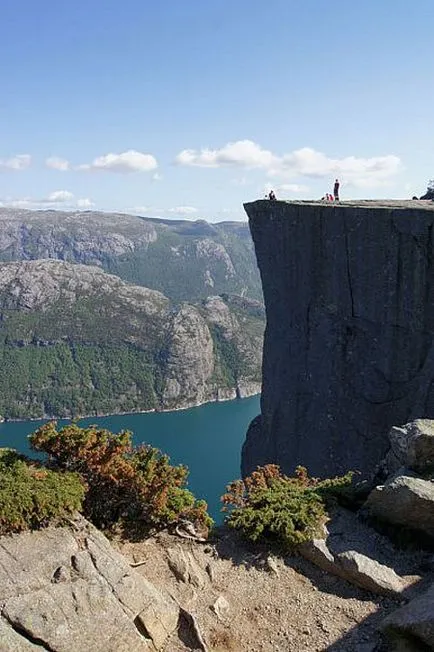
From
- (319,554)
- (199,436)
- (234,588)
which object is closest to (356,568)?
(319,554)

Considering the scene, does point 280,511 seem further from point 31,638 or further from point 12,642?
point 12,642

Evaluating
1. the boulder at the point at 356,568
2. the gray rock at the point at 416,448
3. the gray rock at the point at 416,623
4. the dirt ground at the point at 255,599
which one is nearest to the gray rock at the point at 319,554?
the boulder at the point at 356,568

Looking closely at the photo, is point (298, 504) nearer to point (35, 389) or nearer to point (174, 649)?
point (174, 649)

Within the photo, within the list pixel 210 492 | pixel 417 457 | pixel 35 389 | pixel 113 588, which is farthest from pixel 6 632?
pixel 35 389

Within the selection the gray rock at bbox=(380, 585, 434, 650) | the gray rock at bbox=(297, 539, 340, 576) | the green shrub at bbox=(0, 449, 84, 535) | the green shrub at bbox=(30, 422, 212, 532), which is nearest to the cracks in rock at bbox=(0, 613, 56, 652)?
the green shrub at bbox=(0, 449, 84, 535)

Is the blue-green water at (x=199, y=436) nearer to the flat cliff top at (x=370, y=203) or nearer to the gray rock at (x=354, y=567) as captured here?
the flat cliff top at (x=370, y=203)

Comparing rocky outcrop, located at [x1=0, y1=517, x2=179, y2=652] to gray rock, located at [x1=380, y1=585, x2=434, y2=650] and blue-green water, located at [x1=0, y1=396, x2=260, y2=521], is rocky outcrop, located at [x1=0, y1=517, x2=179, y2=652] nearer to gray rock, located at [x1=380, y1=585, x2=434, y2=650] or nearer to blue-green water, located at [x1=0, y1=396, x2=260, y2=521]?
gray rock, located at [x1=380, y1=585, x2=434, y2=650]

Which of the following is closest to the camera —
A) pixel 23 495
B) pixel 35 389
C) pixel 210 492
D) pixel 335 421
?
pixel 23 495
